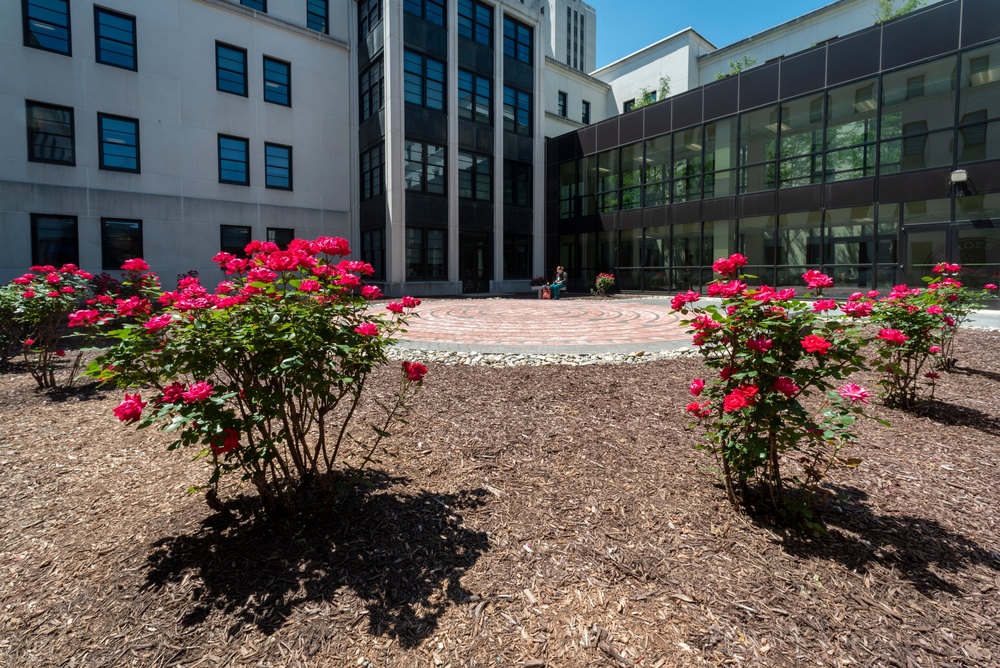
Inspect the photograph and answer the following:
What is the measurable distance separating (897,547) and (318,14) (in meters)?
27.3

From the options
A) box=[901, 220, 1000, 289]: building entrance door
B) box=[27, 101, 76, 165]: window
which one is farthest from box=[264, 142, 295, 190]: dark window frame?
box=[901, 220, 1000, 289]: building entrance door

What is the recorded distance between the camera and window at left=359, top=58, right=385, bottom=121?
2128cm

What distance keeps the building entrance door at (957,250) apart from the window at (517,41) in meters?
19.0

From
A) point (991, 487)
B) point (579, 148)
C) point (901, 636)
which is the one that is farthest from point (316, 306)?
point (579, 148)

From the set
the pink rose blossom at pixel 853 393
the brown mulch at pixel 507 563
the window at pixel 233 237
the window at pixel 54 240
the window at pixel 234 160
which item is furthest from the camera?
the window at pixel 233 237

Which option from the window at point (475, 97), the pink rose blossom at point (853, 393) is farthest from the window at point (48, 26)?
the pink rose blossom at point (853, 393)

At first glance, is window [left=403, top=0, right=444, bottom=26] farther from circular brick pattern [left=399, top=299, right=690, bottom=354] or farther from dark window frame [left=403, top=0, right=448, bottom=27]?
circular brick pattern [left=399, top=299, right=690, bottom=354]

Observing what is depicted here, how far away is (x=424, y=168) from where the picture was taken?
21.9 m

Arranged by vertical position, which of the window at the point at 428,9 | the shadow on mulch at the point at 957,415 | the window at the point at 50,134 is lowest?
the shadow on mulch at the point at 957,415

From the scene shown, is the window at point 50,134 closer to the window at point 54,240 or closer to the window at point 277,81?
the window at point 54,240

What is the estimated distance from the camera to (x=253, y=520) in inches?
129

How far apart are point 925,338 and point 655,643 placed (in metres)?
5.13

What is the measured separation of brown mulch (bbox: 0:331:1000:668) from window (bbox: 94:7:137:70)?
767 inches

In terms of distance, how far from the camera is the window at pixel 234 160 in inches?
781
